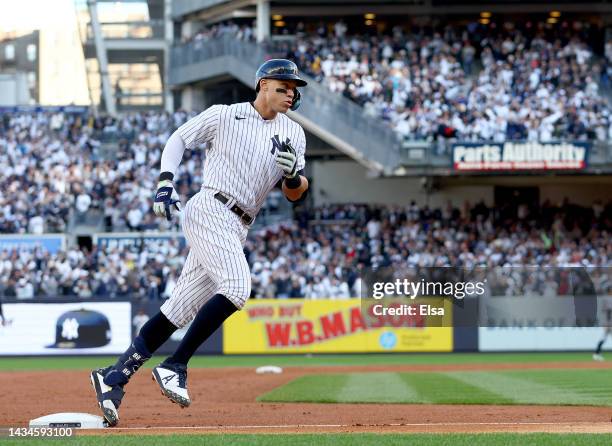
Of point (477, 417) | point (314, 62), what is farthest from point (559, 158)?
point (477, 417)

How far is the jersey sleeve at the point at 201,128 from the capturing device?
25.8 ft

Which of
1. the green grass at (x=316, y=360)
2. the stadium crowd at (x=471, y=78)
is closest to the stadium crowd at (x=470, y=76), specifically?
the stadium crowd at (x=471, y=78)

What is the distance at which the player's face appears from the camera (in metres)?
7.93

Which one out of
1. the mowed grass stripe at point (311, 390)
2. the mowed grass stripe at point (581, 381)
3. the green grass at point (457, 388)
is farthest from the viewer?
the mowed grass stripe at point (581, 381)

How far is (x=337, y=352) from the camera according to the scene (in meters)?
26.1

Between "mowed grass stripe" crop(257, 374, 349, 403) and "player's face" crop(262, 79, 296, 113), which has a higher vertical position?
"player's face" crop(262, 79, 296, 113)

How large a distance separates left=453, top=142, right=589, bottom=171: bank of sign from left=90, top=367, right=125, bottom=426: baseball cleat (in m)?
23.9

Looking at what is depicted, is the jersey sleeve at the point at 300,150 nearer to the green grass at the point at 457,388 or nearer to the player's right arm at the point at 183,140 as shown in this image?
the player's right arm at the point at 183,140

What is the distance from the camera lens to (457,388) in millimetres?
14781

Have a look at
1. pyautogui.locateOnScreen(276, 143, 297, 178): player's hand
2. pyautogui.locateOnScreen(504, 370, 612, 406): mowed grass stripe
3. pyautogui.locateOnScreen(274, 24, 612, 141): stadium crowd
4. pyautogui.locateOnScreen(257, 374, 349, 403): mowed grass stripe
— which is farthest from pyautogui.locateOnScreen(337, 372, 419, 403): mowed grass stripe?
pyautogui.locateOnScreen(274, 24, 612, 141): stadium crowd

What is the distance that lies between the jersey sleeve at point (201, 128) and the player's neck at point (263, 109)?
290 millimetres

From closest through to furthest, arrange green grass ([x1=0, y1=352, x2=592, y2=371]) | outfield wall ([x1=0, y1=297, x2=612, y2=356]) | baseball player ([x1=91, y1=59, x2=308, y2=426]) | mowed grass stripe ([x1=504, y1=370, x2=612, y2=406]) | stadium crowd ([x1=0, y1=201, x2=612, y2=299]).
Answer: baseball player ([x1=91, y1=59, x2=308, y2=426]) → mowed grass stripe ([x1=504, y1=370, x2=612, y2=406]) → green grass ([x1=0, y1=352, x2=592, y2=371]) → outfield wall ([x1=0, y1=297, x2=612, y2=356]) → stadium crowd ([x1=0, y1=201, x2=612, y2=299])

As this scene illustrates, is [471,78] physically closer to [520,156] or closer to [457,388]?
[520,156]

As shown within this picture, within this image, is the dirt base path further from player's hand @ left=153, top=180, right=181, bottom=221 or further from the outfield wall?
the outfield wall
